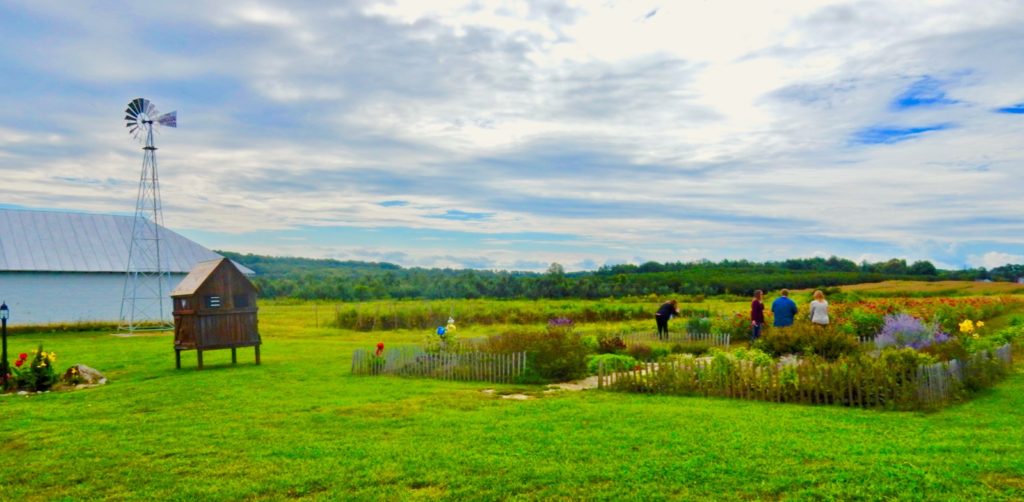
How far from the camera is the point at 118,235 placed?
4659 cm

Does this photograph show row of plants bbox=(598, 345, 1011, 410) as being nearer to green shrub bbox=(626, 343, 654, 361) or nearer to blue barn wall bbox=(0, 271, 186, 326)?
green shrub bbox=(626, 343, 654, 361)

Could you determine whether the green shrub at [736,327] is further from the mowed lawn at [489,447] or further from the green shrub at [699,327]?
the mowed lawn at [489,447]

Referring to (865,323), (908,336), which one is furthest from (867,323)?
(908,336)

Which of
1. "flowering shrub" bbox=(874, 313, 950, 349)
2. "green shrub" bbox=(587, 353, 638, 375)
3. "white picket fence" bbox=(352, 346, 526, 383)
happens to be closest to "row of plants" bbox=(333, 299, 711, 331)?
"flowering shrub" bbox=(874, 313, 950, 349)

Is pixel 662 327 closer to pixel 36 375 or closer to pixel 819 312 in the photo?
pixel 819 312

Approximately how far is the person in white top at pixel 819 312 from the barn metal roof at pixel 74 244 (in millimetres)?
37440

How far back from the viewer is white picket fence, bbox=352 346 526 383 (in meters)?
17.2

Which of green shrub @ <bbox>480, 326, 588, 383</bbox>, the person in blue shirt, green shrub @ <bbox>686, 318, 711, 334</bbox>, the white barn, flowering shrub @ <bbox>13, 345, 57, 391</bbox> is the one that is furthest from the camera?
the white barn

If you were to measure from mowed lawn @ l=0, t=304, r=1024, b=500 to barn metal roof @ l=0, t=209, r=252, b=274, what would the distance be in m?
31.0

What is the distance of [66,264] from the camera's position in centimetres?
4200

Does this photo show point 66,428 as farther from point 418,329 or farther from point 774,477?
point 418,329

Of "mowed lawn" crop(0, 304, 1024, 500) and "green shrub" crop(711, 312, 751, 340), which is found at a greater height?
"green shrub" crop(711, 312, 751, 340)

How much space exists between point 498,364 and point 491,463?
8.74 meters

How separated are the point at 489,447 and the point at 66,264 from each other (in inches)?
1607
